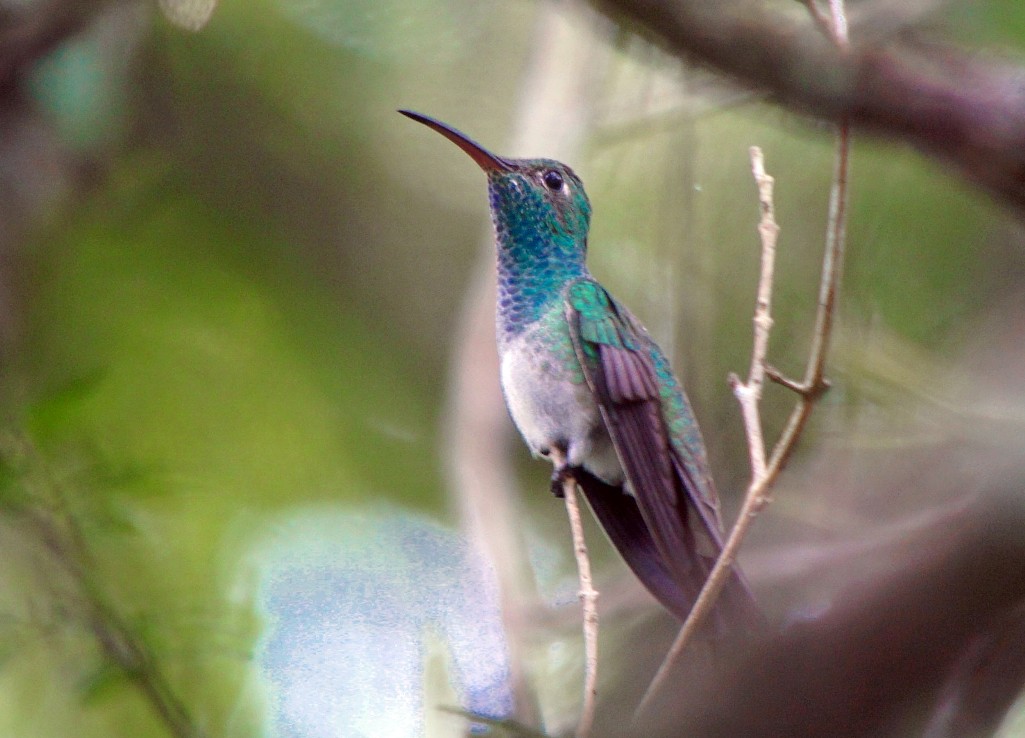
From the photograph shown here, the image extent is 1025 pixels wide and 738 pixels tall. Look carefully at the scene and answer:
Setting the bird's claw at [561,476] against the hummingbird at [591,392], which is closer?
the hummingbird at [591,392]

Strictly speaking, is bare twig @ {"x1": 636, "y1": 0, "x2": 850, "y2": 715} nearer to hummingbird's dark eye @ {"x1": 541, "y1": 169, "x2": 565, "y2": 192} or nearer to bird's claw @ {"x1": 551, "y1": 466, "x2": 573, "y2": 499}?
bird's claw @ {"x1": 551, "y1": 466, "x2": 573, "y2": 499}

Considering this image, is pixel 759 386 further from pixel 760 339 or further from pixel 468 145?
pixel 468 145

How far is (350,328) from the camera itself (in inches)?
174

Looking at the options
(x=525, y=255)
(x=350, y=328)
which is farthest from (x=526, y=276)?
(x=350, y=328)

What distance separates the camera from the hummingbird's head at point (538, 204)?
1685 mm

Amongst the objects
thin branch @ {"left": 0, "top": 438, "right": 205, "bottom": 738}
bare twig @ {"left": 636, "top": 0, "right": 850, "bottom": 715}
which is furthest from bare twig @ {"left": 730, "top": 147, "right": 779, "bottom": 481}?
thin branch @ {"left": 0, "top": 438, "right": 205, "bottom": 738}

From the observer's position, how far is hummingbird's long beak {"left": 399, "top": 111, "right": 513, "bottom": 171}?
1.31m

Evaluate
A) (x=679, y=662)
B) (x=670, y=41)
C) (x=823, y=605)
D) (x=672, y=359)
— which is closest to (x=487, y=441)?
(x=672, y=359)

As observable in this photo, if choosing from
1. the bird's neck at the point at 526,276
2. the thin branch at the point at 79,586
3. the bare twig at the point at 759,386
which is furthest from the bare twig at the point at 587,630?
the thin branch at the point at 79,586

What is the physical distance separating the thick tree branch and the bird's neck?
0.62 meters

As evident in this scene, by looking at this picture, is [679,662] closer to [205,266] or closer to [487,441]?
[487,441]

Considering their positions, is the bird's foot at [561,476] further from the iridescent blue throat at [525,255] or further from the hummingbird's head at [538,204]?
the hummingbird's head at [538,204]

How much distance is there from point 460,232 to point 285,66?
0.93m

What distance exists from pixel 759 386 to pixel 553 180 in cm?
60
